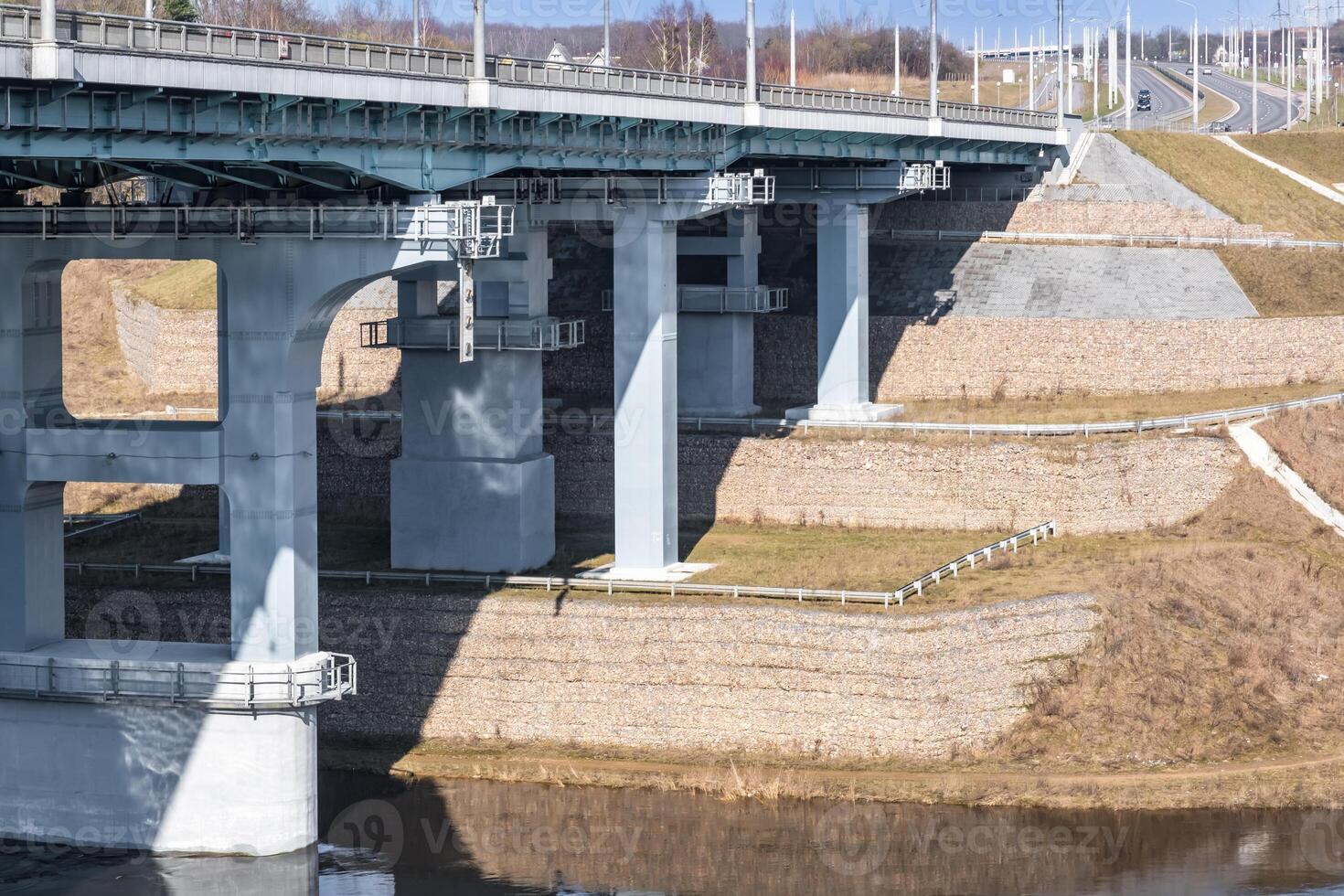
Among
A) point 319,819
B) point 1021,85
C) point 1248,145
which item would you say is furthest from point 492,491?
point 1021,85

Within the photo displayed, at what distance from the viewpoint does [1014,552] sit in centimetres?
7119

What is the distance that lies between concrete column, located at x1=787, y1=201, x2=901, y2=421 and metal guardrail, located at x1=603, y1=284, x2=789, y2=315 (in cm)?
221

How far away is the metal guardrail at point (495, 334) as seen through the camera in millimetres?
67188

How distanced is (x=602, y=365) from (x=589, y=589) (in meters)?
27.5

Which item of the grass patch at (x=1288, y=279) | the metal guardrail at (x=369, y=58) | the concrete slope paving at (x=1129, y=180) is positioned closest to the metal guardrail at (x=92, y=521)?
the metal guardrail at (x=369, y=58)

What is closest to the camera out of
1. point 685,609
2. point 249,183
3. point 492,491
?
point 249,183

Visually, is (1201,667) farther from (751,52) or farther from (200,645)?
(200,645)

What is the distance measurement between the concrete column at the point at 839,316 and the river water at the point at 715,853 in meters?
29.4

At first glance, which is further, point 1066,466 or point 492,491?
point 1066,466

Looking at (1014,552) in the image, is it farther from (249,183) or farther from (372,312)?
(372,312)

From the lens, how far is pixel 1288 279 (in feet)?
314

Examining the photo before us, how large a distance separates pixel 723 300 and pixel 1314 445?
2201 centimetres

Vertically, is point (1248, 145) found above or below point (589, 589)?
above

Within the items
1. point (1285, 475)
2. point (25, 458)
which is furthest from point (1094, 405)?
point (25, 458)
